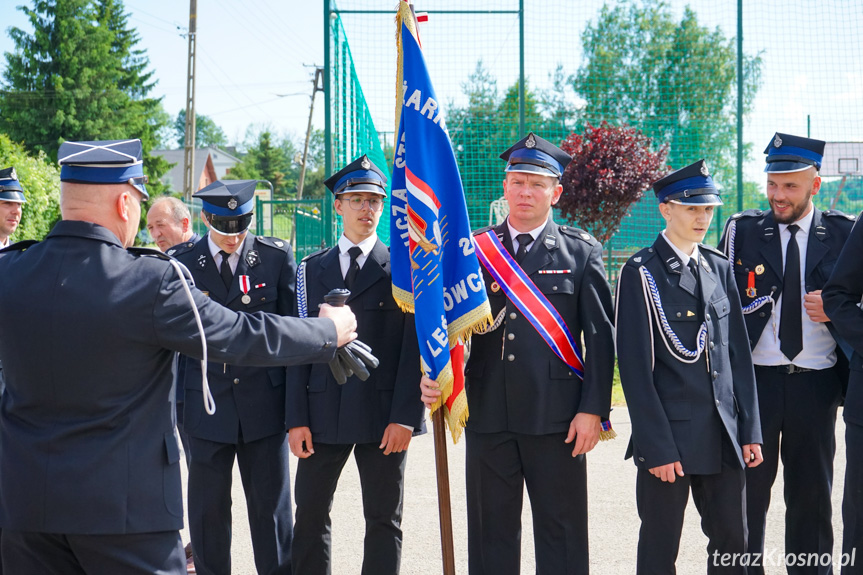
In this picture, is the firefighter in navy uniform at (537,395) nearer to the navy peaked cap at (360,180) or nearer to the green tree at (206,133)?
the navy peaked cap at (360,180)

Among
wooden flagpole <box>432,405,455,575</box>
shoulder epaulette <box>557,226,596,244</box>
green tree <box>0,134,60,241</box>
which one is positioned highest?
green tree <box>0,134,60,241</box>

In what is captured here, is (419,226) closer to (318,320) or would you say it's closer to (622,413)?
(318,320)

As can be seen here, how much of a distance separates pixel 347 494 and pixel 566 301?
111 inches

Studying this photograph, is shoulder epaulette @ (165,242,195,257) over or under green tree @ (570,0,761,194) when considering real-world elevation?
under

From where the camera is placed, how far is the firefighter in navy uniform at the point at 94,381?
254 cm

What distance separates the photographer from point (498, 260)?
3990mm

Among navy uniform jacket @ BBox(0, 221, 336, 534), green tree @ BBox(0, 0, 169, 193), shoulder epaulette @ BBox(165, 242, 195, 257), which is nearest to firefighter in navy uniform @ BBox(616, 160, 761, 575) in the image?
navy uniform jacket @ BBox(0, 221, 336, 534)

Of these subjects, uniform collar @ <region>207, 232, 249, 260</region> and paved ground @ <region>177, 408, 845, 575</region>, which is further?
paved ground @ <region>177, 408, 845, 575</region>

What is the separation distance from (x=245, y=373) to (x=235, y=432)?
31 centimetres

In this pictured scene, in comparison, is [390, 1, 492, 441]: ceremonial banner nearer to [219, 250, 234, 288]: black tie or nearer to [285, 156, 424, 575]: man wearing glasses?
[285, 156, 424, 575]: man wearing glasses

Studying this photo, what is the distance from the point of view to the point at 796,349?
4164mm

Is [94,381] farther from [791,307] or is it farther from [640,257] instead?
[791,307]

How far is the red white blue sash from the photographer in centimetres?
385

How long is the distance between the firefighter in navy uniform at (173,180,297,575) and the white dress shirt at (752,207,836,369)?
2531 millimetres
